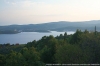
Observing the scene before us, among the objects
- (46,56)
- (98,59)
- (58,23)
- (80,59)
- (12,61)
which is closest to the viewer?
(12,61)

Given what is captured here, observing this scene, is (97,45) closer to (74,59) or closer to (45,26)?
(74,59)

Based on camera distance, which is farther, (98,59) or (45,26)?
(45,26)

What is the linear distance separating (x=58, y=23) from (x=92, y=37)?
86679 millimetres

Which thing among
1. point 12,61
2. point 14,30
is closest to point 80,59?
point 12,61

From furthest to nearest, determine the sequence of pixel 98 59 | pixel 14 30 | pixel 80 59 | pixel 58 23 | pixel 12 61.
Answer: pixel 58 23 → pixel 14 30 → pixel 98 59 → pixel 80 59 → pixel 12 61

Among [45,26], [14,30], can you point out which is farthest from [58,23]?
[14,30]

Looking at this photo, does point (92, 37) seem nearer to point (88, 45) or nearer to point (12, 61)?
point (88, 45)

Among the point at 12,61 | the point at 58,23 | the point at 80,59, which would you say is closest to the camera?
the point at 12,61

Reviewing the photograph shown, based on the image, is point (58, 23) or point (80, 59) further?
point (58, 23)

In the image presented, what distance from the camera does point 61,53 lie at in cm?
1193

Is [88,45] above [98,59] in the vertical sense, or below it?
above

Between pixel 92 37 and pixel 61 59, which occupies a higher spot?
pixel 92 37

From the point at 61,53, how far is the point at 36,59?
141 inches

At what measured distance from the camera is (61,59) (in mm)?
11758
